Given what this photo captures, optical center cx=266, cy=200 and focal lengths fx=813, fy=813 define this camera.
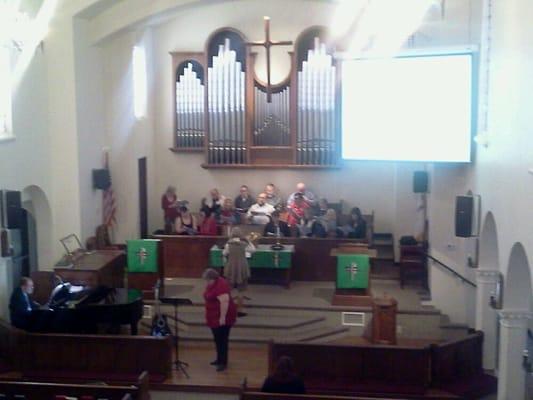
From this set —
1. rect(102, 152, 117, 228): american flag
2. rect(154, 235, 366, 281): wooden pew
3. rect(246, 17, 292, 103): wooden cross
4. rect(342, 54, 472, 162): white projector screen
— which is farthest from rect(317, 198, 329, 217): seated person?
rect(102, 152, 117, 228): american flag

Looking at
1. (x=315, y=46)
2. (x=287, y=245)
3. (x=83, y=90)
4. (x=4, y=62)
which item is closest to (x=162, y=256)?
(x=287, y=245)

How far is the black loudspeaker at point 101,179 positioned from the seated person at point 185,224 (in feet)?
5.72

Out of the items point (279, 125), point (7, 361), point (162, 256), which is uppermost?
point (279, 125)

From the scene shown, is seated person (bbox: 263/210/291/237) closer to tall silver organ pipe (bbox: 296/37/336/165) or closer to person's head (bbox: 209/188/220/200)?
person's head (bbox: 209/188/220/200)

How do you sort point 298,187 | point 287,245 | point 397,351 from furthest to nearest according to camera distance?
1. point 298,187
2. point 287,245
3. point 397,351

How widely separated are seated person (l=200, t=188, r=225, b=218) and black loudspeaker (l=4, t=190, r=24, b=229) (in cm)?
535

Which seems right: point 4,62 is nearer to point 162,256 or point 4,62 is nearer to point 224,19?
point 162,256

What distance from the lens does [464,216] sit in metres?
12.5

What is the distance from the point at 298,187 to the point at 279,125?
1529 millimetres

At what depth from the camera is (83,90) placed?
1535 centimetres

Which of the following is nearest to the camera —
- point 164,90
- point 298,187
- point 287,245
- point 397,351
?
point 397,351

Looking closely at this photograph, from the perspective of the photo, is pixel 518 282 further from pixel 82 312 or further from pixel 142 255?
pixel 142 255

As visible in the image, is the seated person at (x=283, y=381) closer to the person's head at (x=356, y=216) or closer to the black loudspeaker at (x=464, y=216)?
Result: the black loudspeaker at (x=464, y=216)

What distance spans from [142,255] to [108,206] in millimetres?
2409
